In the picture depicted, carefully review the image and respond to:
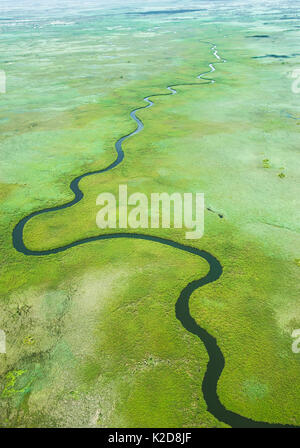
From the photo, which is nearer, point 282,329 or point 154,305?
point 282,329

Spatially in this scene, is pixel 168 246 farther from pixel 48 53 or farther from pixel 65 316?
pixel 48 53

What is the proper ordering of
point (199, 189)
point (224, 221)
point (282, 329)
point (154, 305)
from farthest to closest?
1. point (199, 189)
2. point (224, 221)
3. point (154, 305)
4. point (282, 329)

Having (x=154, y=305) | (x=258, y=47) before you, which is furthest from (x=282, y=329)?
(x=258, y=47)

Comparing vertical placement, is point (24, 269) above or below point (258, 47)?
below
